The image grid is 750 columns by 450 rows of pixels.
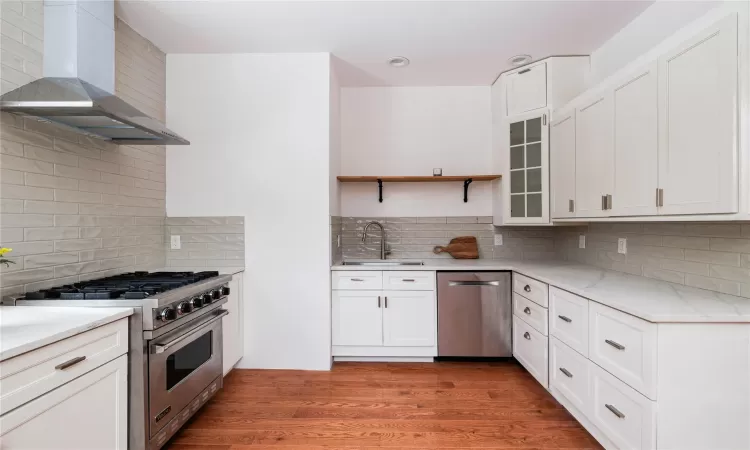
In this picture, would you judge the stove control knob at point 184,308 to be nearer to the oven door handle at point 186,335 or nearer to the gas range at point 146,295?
the gas range at point 146,295

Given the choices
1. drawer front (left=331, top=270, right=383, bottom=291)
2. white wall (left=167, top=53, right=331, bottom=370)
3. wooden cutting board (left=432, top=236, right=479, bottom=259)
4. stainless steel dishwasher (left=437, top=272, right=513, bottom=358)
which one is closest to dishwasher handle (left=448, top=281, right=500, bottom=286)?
stainless steel dishwasher (left=437, top=272, right=513, bottom=358)

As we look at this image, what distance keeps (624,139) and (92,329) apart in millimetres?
2897

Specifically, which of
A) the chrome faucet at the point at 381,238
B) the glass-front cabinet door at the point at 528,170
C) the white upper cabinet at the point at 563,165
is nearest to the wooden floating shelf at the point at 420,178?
the glass-front cabinet door at the point at 528,170

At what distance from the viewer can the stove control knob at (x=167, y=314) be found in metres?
1.82

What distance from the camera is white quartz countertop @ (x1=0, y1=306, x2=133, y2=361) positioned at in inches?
47.3

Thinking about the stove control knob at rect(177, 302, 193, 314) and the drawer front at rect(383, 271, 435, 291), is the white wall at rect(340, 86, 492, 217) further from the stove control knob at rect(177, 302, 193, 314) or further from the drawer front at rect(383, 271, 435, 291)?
the stove control knob at rect(177, 302, 193, 314)

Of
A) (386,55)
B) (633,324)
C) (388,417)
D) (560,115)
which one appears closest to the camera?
(633,324)

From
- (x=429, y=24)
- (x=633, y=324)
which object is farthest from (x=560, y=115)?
(x=633, y=324)

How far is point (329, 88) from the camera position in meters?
3.11

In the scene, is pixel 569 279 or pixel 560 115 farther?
pixel 560 115

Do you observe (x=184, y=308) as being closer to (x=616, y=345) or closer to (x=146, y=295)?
(x=146, y=295)

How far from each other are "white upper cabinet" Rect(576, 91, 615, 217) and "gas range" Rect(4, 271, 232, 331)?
264 cm

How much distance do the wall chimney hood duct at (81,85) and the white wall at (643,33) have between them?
10.5ft

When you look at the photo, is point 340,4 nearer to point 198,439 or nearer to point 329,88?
point 329,88
